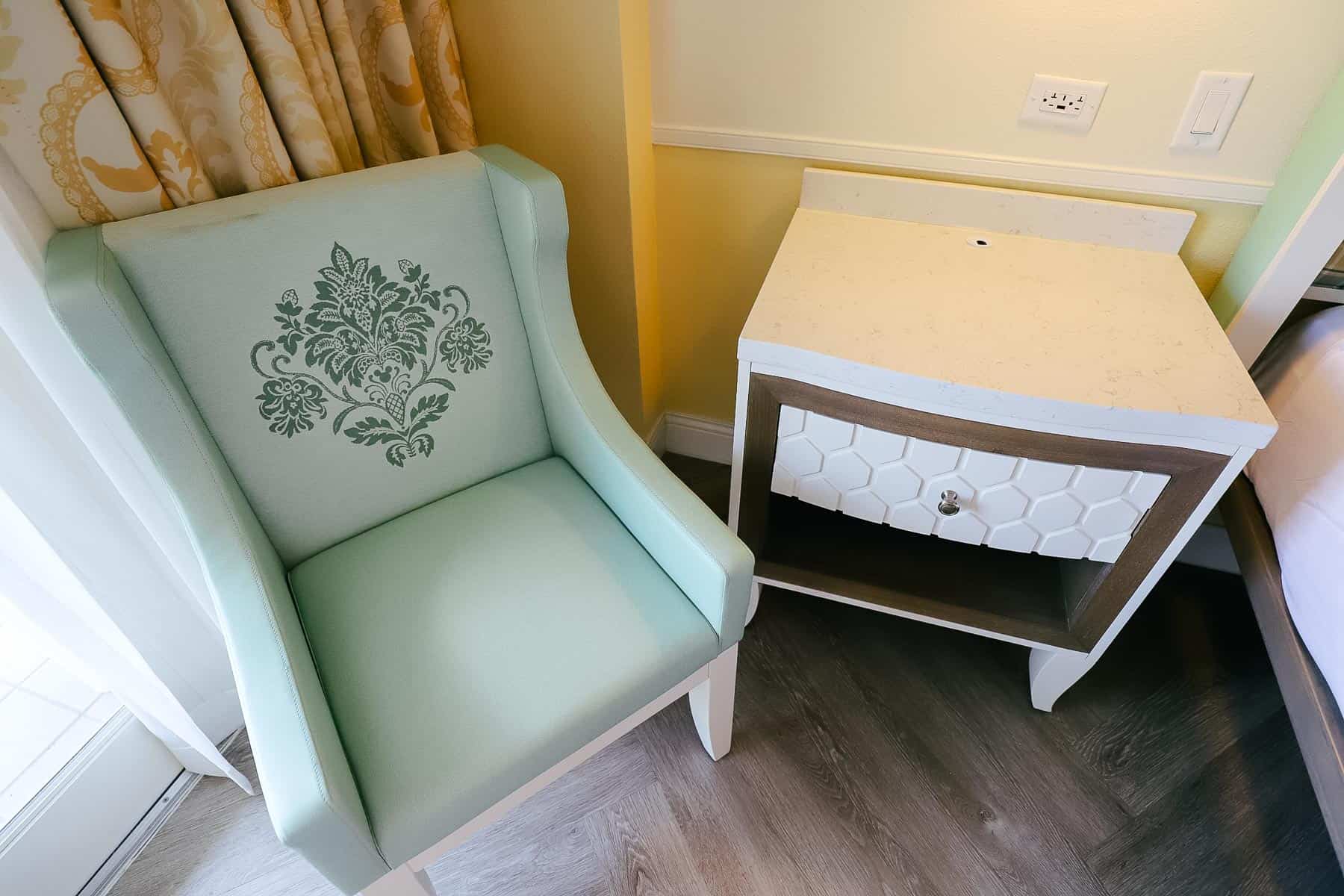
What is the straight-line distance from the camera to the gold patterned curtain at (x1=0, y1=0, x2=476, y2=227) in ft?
2.41

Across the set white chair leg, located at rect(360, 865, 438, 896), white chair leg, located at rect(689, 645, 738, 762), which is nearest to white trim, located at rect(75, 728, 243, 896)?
white chair leg, located at rect(360, 865, 438, 896)

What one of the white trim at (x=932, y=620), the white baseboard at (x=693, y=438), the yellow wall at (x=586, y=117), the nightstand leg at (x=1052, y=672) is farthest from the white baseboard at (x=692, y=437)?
the nightstand leg at (x=1052, y=672)

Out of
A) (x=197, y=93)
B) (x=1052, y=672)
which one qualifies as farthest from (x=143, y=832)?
(x=1052, y=672)

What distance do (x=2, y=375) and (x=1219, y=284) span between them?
1699 mm

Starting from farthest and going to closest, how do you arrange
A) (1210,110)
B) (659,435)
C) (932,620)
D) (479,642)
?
(659,435) < (932,620) < (1210,110) < (479,642)

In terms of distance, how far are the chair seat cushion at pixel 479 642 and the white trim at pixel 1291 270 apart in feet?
3.15

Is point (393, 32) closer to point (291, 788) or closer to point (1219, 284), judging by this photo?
point (291, 788)

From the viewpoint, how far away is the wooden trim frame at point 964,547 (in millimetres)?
875

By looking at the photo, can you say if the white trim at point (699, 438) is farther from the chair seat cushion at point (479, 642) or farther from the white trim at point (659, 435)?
the chair seat cushion at point (479, 642)

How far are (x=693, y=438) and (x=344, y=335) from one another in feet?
3.16

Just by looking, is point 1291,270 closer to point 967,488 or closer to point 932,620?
point 967,488

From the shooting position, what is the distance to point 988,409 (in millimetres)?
865

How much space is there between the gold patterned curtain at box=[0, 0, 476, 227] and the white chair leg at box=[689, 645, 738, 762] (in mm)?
889

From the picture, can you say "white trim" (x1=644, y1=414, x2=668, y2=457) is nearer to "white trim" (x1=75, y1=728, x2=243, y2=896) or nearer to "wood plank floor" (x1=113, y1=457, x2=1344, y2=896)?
"wood plank floor" (x1=113, y1=457, x2=1344, y2=896)
